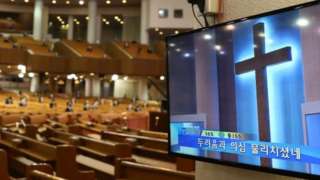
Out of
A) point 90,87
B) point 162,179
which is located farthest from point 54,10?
point 162,179

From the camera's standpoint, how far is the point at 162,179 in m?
3.03

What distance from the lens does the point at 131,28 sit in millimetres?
30016

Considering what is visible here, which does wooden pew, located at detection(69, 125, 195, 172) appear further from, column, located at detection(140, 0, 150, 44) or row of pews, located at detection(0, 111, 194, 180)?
column, located at detection(140, 0, 150, 44)

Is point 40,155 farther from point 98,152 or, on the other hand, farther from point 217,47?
point 217,47

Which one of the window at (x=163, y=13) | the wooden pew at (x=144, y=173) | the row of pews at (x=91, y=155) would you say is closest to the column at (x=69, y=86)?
the window at (x=163, y=13)

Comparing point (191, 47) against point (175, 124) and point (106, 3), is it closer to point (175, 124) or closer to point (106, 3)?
point (175, 124)

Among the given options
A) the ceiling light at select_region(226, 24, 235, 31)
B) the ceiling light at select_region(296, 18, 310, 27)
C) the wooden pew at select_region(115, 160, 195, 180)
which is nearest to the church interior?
the wooden pew at select_region(115, 160, 195, 180)

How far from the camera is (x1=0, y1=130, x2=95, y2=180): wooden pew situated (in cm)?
433

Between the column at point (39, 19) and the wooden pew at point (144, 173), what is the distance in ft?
85.2

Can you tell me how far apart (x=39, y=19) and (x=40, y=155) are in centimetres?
2410

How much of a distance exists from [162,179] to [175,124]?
3.21 feet

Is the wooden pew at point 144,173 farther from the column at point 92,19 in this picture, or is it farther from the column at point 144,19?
the column at point 92,19

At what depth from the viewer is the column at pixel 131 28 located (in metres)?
29.5

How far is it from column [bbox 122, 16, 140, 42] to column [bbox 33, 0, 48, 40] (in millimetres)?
5508
